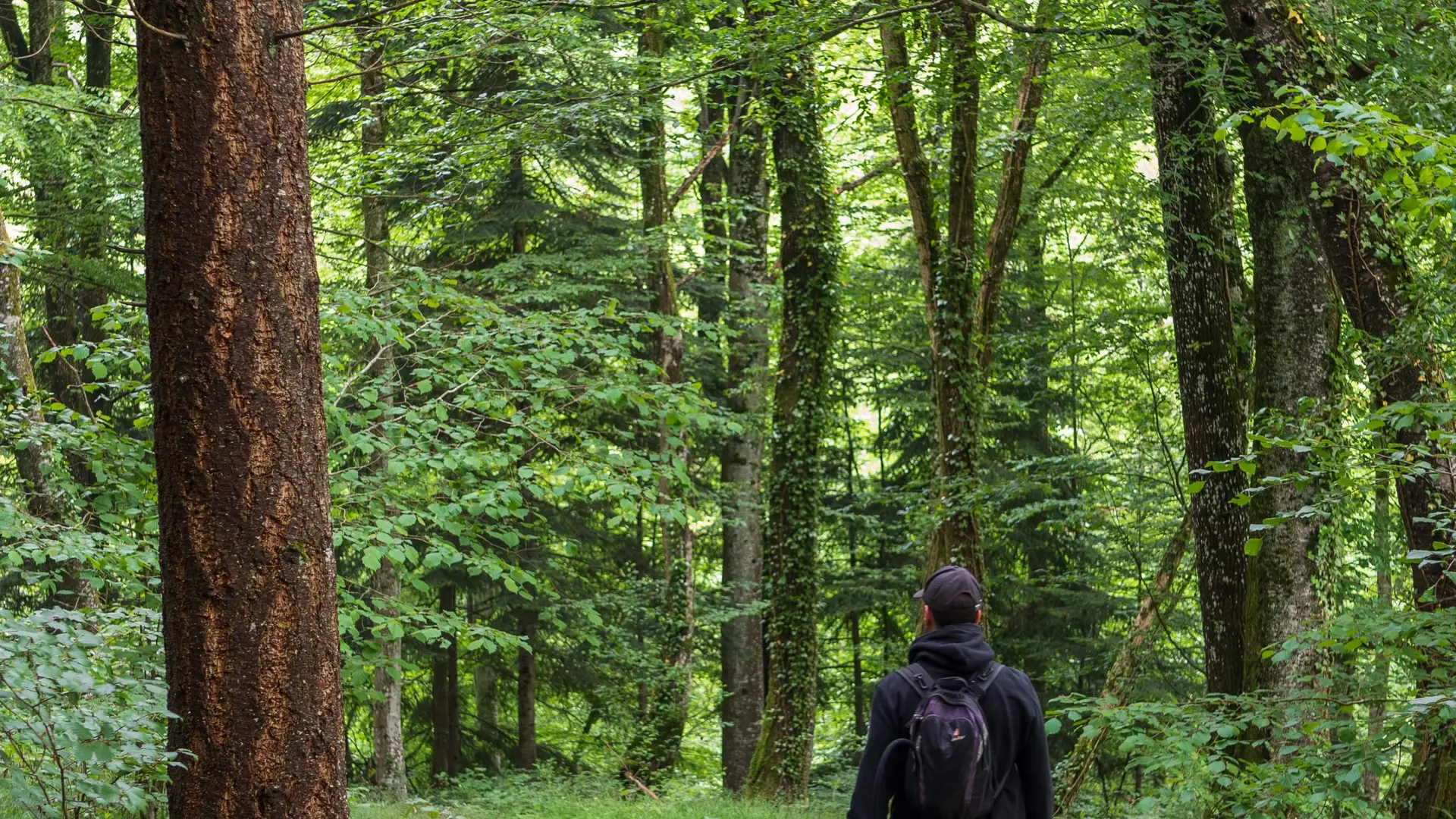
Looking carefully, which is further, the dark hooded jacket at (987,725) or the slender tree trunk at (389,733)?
the slender tree trunk at (389,733)

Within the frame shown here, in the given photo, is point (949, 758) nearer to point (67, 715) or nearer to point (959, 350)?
point (67, 715)

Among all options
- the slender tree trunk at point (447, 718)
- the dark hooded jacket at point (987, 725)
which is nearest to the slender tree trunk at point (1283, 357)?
the dark hooded jacket at point (987, 725)

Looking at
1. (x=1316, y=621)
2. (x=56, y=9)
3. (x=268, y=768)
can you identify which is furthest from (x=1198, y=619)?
(x=56, y=9)

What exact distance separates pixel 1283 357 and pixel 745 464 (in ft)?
31.4

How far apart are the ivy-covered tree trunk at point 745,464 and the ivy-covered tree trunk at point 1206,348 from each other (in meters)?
5.94

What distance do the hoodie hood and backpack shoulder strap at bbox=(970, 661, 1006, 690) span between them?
0.02 m

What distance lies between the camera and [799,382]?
12.7 metres

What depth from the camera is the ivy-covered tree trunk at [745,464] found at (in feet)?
49.2

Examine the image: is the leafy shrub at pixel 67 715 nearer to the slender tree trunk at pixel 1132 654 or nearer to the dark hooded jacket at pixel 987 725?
the dark hooded jacket at pixel 987 725

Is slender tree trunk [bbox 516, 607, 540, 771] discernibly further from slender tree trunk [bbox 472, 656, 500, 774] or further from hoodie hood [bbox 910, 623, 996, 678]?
hoodie hood [bbox 910, 623, 996, 678]

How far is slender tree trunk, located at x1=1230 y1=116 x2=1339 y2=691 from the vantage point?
7.41 m

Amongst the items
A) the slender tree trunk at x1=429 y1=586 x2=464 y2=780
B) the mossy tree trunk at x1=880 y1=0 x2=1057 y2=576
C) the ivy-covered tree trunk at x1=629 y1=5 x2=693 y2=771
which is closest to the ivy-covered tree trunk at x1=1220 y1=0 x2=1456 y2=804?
the mossy tree trunk at x1=880 y1=0 x2=1057 y2=576

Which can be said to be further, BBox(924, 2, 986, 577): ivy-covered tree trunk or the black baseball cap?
BBox(924, 2, 986, 577): ivy-covered tree trunk

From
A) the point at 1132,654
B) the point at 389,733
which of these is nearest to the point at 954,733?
the point at 1132,654
